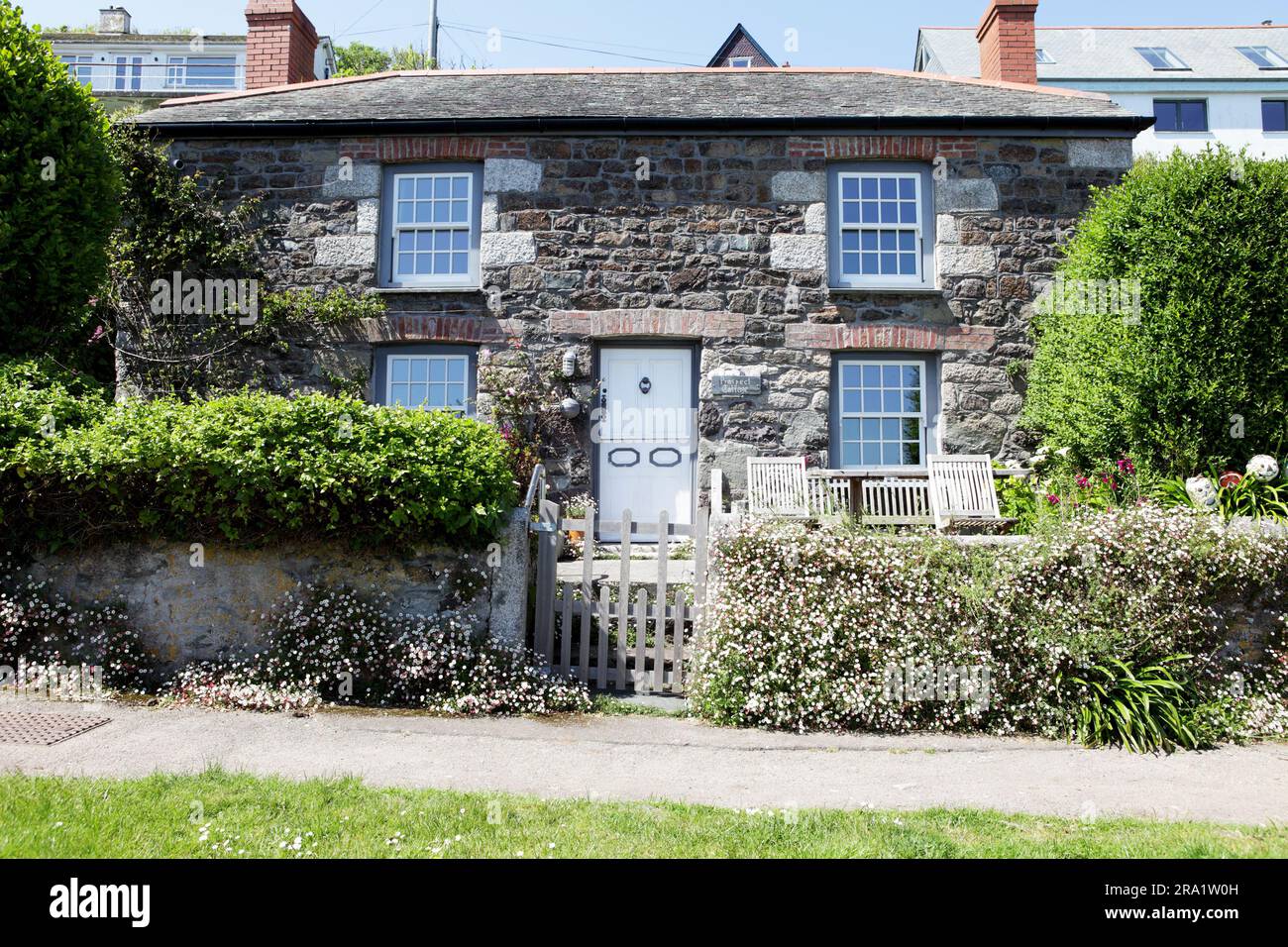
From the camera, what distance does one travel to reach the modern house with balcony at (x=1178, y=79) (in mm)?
28734

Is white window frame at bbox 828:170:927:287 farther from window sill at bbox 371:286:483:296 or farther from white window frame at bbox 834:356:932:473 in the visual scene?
window sill at bbox 371:286:483:296

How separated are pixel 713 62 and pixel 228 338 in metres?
23.8

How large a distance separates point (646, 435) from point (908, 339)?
3.37 meters

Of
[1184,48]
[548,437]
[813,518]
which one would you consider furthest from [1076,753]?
[1184,48]

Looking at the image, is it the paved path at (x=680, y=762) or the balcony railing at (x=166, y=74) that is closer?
the paved path at (x=680, y=762)

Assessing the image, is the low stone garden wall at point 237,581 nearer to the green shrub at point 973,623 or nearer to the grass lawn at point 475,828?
the green shrub at point 973,623

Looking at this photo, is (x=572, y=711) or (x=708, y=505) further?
(x=708, y=505)

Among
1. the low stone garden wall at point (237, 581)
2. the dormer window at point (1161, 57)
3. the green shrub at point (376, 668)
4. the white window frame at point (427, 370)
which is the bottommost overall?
the green shrub at point (376, 668)

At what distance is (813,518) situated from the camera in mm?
7344

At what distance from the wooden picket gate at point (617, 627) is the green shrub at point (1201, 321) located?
14.7 ft

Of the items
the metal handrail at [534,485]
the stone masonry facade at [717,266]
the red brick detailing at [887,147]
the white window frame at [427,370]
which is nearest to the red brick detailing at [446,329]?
the stone masonry facade at [717,266]

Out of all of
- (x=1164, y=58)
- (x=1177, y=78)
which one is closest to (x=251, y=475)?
(x=1177, y=78)

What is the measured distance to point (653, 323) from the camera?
10289 millimetres

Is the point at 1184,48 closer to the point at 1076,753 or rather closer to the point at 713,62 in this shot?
the point at 713,62
